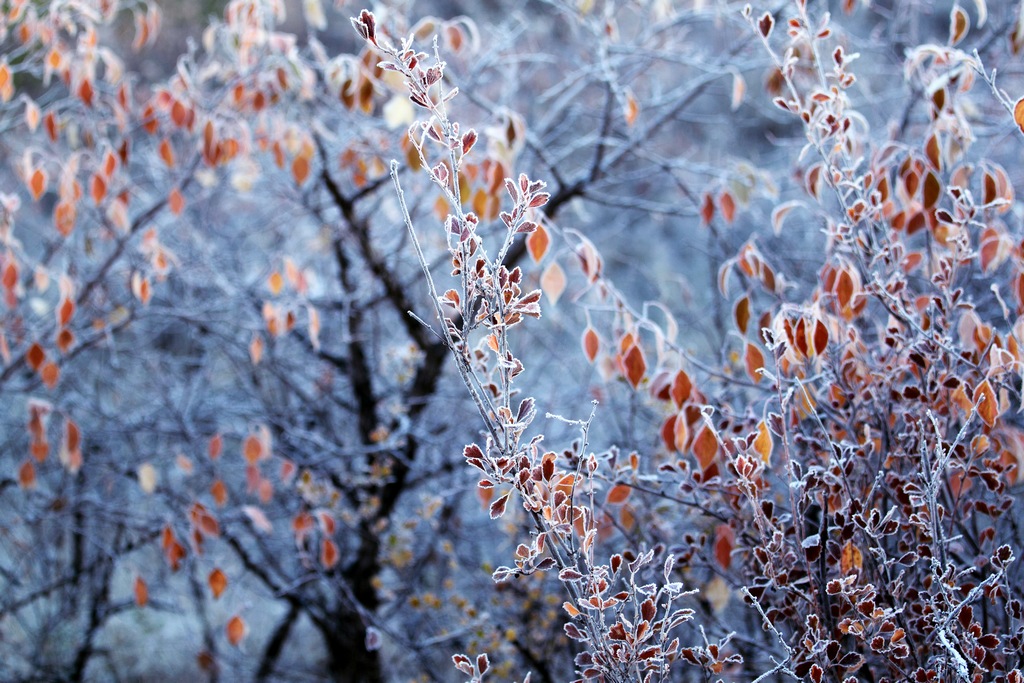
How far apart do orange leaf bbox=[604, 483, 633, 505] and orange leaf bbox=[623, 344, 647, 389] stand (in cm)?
21

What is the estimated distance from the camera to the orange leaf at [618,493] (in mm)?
1694

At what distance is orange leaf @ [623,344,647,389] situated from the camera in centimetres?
170

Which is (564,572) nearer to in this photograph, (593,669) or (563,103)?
(593,669)

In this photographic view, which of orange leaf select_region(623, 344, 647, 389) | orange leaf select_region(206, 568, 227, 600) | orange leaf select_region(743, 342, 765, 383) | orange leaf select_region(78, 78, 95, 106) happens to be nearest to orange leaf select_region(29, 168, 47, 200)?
orange leaf select_region(78, 78, 95, 106)

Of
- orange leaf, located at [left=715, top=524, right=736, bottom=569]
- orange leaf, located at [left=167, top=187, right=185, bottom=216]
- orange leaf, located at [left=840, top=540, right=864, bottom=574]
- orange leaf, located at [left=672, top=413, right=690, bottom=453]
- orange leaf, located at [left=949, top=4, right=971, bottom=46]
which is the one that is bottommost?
orange leaf, located at [left=715, top=524, right=736, bottom=569]

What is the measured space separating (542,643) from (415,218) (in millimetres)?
1785

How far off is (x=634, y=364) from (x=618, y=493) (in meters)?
0.27

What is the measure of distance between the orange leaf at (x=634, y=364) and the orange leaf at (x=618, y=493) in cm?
21

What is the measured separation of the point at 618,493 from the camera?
1.71 metres

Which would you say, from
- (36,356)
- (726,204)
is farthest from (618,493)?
(36,356)

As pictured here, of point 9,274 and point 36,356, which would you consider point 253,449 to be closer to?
point 36,356

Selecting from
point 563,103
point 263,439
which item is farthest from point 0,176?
point 563,103

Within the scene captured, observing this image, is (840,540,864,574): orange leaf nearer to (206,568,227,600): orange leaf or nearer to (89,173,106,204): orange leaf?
(206,568,227,600): orange leaf

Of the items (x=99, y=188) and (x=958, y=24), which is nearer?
(x=958, y=24)
